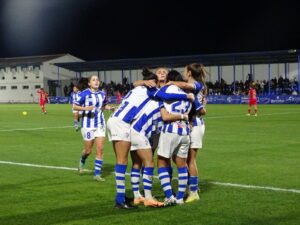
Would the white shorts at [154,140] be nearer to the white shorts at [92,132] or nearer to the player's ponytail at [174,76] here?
the player's ponytail at [174,76]

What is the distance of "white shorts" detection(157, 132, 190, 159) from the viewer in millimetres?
7500

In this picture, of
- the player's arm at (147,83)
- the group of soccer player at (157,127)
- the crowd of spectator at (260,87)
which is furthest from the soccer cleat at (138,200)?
the crowd of spectator at (260,87)

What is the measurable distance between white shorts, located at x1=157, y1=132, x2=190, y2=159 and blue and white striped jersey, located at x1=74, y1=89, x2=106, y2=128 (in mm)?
3267

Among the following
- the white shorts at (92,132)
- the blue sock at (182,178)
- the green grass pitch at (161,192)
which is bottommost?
the green grass pitch at (161,192)

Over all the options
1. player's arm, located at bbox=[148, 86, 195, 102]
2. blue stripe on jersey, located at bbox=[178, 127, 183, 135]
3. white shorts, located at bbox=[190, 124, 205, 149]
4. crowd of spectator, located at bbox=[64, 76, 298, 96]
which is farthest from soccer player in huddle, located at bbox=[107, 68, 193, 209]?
crowd of spectator, located at bbox=[64, 76, 298, 96]

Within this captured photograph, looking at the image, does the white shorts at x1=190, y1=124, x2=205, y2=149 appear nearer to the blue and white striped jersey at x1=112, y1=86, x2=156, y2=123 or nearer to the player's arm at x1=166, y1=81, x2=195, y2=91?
the player's arm at x1=166, y1=81, x2=195, y2=91

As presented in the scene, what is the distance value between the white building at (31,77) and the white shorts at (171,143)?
7349cm

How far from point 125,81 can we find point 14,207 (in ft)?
198

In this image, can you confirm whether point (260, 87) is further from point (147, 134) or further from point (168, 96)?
point (168, 96)

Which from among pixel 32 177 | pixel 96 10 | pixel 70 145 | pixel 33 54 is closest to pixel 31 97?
pixel 33 54

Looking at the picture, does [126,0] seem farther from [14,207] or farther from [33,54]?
[14,207]

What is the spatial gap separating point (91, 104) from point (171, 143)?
141 inches

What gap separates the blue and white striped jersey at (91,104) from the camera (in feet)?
34.9

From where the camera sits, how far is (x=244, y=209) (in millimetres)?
7488
